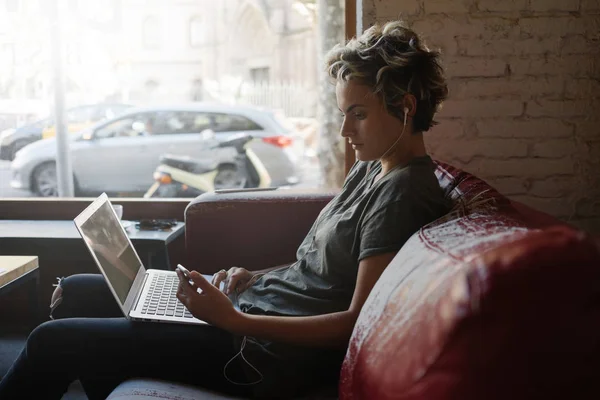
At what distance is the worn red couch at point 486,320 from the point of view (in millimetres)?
569

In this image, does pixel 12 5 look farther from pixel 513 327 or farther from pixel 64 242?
pixel 513 327

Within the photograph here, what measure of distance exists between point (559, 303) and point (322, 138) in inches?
71.7

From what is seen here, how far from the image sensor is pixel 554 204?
1.93 meters

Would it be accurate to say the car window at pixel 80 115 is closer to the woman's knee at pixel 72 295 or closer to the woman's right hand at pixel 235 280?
the woman's knee at pixel 72 295

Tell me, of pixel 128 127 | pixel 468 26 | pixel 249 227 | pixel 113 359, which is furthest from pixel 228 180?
pixel 113 359

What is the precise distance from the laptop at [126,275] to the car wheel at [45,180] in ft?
5.06

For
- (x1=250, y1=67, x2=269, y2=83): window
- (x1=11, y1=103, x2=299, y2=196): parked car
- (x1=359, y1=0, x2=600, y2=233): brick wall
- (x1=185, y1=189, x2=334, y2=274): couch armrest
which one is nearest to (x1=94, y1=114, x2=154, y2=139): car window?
(x1=11, y1=103, x2=299, y2=196): parked car

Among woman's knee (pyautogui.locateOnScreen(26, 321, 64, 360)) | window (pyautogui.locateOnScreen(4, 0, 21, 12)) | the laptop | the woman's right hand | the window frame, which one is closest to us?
woman's knee (pyautogui.locateOnScreen(26, 321, 64, 360))

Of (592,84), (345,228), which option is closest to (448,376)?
(345,228)

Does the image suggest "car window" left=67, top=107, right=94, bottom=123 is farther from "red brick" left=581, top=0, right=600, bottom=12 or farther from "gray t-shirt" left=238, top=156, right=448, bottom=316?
"red brick" left=581, top=0, right=600, bottom=12

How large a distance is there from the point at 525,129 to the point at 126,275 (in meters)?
1.30

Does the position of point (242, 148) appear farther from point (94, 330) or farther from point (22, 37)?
point (94, 330)

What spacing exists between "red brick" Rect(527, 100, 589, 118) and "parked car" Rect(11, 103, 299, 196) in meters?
1.42

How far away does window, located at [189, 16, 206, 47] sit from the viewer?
3029 millimetres
